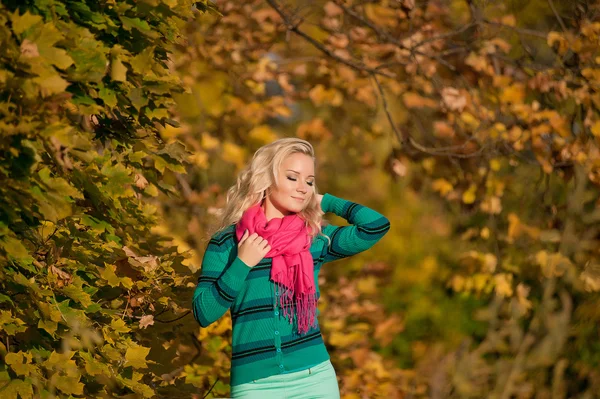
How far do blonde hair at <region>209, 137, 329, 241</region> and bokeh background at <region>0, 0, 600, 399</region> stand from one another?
32 cm

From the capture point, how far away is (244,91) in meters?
6.45

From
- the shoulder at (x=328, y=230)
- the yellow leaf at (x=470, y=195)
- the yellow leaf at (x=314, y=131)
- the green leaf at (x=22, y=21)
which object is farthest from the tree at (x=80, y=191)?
the yellow leaf at (x=314, y=131)

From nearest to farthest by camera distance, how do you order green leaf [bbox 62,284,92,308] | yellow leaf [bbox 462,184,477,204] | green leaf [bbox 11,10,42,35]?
green leaf [bbox 11,10,42,35] < green leaf [bbox 62,284,92,308] < yellow leaf [bbox 462,184,477,204]

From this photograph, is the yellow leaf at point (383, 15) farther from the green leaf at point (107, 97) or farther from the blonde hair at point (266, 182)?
the green leaf at point (107, 97)

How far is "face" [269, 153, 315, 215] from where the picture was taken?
3.04 metres

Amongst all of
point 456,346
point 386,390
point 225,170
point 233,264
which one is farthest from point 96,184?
point 225,170

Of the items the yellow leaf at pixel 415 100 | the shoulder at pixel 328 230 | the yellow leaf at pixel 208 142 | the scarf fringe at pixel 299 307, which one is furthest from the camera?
the yellow leaf at pixel 208 142

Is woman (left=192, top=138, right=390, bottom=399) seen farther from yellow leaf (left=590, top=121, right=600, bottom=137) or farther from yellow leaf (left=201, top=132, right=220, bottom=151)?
yellow leaf (left=201, top=132, right=220, bottom=151)

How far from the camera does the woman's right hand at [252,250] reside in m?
2.83

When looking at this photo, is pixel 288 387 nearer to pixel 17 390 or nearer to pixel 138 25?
pixel 17 390

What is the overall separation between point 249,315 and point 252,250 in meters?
0.25

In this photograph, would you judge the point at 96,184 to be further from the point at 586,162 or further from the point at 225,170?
the point at 225,170

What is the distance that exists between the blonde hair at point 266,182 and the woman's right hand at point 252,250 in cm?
26

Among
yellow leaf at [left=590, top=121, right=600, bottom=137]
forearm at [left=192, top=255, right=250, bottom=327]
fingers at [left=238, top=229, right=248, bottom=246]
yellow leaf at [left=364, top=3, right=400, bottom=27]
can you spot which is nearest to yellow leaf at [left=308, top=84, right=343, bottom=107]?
yellow leaf at [left=364, top=3, right=400, bottom=27]
